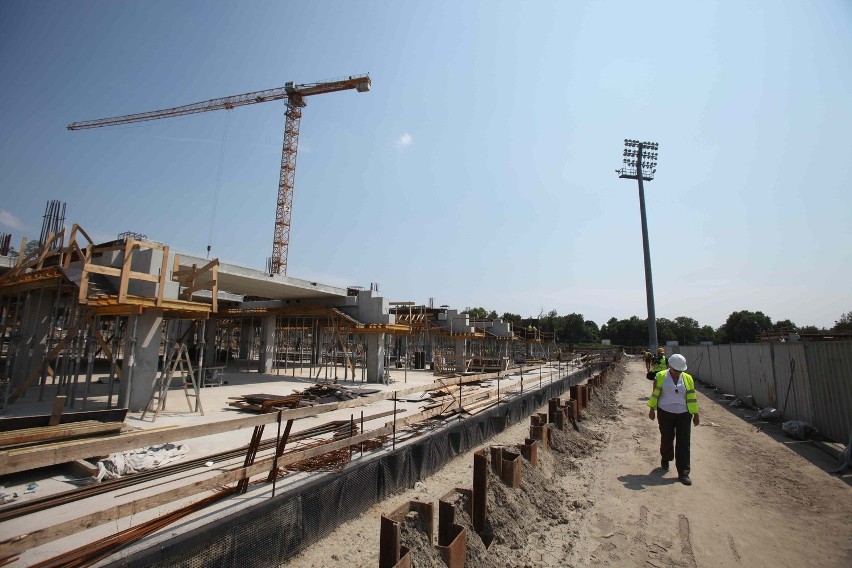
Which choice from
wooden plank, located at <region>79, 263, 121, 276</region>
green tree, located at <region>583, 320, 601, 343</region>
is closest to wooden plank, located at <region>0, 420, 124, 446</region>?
wooden plank, located at <region>79, 263, 121, 276</region>

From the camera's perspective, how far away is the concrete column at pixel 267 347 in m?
24.6

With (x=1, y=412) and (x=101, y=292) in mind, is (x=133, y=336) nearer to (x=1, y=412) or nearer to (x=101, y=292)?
(x=101, y=292)

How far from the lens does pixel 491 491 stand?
559 cm

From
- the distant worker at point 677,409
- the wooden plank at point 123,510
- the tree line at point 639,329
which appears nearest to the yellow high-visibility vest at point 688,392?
the distant worker at point 677,409

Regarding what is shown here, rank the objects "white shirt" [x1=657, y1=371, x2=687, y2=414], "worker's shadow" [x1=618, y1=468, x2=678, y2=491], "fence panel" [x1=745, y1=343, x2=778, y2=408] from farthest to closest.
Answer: "fence panel" [x1=745, y1=343, x2=778, y2=408]
"white shirt" [x1=657, y1=371, x2=687, y2=414]
"worker's shadow" [x1=618, y1=468, x2=678, y2=491]

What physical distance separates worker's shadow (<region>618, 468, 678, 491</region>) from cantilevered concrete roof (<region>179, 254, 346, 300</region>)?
45.5 ft

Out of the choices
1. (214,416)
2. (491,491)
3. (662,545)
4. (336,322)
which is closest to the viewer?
(662,545)

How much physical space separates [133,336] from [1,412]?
3636mm

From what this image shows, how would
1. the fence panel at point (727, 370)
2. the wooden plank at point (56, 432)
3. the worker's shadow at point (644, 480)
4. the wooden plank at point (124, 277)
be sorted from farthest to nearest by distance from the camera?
the fence panel at point (727, 370) → the wooden plank at point (124, 277) → the worker's shadow at point (644, 480) → the wooden plank at point (56, 432)

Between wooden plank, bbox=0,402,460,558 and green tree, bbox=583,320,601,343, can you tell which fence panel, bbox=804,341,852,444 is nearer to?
wooden plank, bbox=0,402,460,558

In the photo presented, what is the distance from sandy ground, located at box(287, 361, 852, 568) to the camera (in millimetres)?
4719

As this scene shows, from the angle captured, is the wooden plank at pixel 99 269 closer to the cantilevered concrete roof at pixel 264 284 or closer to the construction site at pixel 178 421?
the construction site at pixel 178 421

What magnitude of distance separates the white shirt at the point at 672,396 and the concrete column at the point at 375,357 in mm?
15874

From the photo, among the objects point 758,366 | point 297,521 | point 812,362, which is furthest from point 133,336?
point 758,366
